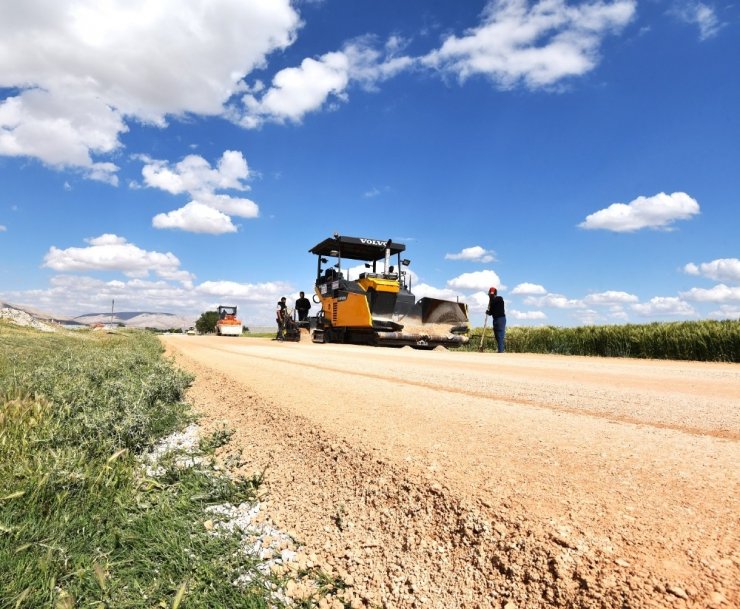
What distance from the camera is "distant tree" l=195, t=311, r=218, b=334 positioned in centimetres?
6062

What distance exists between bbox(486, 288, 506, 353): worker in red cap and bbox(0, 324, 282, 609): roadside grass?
12.4 metres

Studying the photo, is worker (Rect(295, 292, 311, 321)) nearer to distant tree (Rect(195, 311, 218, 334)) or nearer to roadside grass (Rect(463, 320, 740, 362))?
roadside grass (Rect(463, 320, 740, 362))

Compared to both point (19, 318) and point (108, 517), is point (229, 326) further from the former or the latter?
point (108, 517)

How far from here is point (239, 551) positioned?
86.0 inches

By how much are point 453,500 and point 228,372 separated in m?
5.66

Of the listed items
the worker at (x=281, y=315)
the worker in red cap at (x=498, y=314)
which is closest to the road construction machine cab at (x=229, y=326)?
the worker at (x=281, y=315)

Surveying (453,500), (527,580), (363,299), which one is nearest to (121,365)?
(453,500)

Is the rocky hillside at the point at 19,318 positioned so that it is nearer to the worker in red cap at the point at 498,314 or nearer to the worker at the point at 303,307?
the worker at the point at 303,307

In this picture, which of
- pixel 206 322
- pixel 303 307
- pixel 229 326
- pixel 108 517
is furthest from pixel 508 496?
pixel 206 322

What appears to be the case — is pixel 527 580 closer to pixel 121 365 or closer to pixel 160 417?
pixel 160 417

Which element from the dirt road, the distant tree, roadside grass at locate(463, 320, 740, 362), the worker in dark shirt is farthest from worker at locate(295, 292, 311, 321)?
the distant tree

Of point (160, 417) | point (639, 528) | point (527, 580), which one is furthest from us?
point (160, 417)

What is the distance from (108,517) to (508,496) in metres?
1.99

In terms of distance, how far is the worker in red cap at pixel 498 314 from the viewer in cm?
1520
